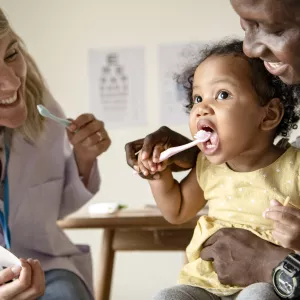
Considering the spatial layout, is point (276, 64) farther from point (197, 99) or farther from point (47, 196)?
point (47, 196)

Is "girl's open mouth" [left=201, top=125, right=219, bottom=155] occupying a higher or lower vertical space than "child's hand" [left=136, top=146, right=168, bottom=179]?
higher

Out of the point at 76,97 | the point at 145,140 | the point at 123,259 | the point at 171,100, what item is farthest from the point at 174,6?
the point at 145,140

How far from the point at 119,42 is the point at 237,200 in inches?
72.1

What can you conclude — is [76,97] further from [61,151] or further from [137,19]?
[61,151]

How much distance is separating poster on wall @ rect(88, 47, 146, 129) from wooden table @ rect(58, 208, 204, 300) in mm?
976

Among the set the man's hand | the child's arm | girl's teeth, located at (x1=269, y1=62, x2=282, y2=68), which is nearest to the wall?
the child's arm

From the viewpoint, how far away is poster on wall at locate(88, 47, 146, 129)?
9.03ft

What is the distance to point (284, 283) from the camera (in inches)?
34.7

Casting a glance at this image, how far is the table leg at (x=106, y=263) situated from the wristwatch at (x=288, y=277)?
103 centimetres

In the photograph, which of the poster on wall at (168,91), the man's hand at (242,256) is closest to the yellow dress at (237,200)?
the man's hand at (242,256)

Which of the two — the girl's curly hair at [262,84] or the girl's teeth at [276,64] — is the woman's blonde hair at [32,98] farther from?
the girl's teeth at [276,64]

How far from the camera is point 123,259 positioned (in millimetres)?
2805

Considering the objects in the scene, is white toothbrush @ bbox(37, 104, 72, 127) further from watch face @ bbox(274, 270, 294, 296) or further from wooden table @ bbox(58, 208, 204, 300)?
watch face @ bbox(274, 270, 294, 296)

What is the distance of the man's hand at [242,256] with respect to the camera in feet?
3.24
